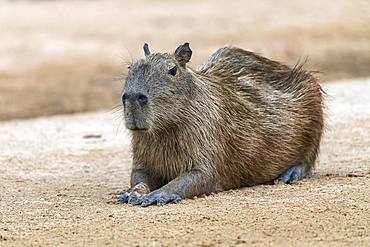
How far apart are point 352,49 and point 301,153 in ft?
37.5

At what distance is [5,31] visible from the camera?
68.5ft

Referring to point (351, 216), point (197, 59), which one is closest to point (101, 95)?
point (197, 59)

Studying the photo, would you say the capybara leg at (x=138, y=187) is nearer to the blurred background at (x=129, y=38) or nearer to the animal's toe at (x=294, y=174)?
the animal's toe at (x=294, y=174)

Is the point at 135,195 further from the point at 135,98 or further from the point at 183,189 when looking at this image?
the point at 135,98

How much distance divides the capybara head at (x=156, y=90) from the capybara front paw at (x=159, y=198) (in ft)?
1.45

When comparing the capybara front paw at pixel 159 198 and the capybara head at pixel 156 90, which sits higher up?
the capybara head at pixel 156 90

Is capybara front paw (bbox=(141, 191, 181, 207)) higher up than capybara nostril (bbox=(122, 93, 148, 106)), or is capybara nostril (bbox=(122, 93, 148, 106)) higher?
capybara nostril (bbox=(122, 93, 148, 106))

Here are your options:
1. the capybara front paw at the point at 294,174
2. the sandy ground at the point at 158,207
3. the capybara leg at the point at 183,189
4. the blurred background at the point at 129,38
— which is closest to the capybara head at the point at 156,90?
the capybara leg at the point at 183,189

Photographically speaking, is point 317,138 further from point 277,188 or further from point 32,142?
point 32,142

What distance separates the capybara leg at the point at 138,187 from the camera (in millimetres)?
7039

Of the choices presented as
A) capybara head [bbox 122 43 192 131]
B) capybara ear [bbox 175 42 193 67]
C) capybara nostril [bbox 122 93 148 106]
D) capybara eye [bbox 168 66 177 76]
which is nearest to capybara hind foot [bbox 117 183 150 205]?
capybara head [bbox 122 43 192 131]

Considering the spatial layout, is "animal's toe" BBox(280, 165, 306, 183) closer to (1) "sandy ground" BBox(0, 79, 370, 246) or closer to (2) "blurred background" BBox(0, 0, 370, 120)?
(1) "sandy ground" BBox(0, 79, 370, 246)

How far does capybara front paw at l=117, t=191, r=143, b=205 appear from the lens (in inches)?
276

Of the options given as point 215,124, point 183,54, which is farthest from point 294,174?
point 183,54
